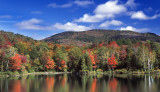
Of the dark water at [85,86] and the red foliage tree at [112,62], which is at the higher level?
the red foliage tree at [112,62]

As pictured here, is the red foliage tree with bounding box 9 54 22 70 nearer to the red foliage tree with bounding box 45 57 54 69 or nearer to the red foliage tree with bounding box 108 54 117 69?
the red foliage tree with bounding box 45 57 54 69

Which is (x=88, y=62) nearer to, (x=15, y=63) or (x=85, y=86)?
(x=15, y=63)

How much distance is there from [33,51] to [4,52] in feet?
68.6

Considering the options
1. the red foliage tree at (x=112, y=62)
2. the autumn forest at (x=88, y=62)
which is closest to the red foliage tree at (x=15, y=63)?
the autumn forest at (x=88, y=62)

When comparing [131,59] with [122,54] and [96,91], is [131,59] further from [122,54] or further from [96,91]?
[96,91]

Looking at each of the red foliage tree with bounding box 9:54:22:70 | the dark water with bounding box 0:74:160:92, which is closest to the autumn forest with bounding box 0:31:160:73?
the red foliage tree with bounding box 9:54:22:70

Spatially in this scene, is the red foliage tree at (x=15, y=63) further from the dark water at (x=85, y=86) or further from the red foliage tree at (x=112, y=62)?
the red foliage tree at (x=112, y=62)

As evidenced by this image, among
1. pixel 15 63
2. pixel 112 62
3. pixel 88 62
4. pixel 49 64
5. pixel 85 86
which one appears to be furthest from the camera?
pixel 49 64

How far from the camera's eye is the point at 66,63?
71000 millimetres

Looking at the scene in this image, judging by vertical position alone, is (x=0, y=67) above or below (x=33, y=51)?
below

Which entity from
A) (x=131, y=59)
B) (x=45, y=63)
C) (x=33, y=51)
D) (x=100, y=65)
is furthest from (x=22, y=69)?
(x=131, y=59)

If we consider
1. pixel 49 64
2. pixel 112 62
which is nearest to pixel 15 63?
pixel 49 64

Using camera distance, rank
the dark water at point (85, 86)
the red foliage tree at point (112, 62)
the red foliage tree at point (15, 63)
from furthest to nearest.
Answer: the red foliage tree at point (112, 62)
the red foliage tree at point (15, 63)
the dark water at point (85, 86)

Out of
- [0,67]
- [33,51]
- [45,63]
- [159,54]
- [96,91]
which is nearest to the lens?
[96,91]
